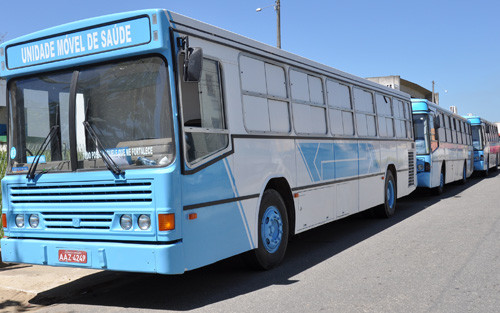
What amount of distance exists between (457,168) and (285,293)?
16.8 metres

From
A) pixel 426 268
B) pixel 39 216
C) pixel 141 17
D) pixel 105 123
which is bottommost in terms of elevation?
pixel 426 268

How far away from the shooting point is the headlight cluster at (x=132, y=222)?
16.5 ft

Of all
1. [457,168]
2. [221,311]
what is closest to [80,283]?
[221,311]

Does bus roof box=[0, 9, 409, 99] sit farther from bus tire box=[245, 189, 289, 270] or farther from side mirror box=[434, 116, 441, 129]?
side mirror box=[434, 116, 441, 129]

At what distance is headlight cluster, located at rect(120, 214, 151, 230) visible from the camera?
5.03 metres

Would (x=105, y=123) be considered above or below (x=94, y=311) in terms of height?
above

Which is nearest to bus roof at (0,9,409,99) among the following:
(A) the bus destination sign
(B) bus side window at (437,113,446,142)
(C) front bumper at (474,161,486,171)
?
(A) the bus destination sign

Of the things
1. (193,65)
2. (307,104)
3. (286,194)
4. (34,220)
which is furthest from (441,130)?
(34,220)

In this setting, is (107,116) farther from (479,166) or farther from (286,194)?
(479,166)

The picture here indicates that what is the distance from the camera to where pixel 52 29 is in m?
5.70

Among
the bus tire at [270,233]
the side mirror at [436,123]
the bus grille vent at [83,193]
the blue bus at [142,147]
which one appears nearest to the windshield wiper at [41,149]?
the blue bus at [142,147]

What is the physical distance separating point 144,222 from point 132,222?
130 millimetres

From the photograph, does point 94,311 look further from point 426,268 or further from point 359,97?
point 359,97

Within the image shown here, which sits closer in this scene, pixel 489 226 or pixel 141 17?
pixel 141 17
